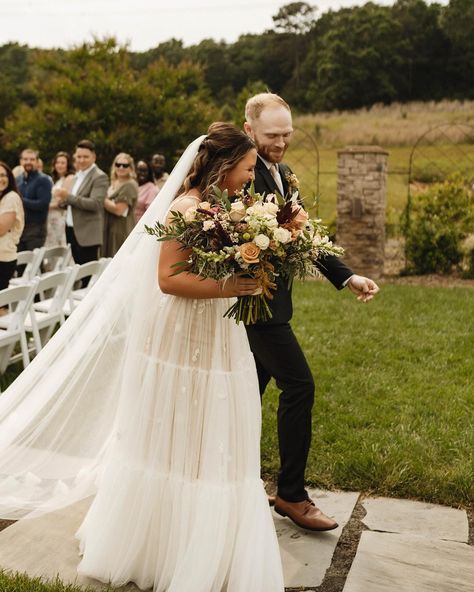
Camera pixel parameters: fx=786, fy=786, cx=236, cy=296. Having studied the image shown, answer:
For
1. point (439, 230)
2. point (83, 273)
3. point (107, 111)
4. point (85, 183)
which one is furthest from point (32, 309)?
point (107, 111)

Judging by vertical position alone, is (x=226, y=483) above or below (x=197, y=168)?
below

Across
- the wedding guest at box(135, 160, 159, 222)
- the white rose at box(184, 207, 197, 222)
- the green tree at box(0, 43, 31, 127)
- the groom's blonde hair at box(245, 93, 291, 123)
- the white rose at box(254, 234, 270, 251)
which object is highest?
the green tree at box(0, 43, 31, 127)

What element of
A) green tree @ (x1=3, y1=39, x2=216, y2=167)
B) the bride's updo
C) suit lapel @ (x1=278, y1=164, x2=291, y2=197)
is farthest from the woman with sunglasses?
green tree @ (x1=3, y1=39, x2=216, y2=167)

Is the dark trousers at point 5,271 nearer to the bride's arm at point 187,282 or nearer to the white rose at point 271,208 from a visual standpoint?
the bride's arm at point 187,282

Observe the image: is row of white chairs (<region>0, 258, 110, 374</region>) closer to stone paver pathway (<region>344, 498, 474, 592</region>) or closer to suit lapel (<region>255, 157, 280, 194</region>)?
suit lapel (<region>255, 157, 280, 194</region>)

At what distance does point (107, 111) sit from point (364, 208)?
8155 millimetres

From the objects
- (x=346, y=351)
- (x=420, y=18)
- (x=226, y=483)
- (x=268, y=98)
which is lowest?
(x=346, y=351)

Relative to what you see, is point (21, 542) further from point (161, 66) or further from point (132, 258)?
point (161, 66)

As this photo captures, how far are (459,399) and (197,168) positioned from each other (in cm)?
323

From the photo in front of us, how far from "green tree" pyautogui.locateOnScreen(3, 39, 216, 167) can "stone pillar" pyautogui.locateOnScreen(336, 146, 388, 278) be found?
6.76 meters

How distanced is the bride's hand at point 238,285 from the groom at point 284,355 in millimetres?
616

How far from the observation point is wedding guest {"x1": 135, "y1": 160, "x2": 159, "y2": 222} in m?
10.8

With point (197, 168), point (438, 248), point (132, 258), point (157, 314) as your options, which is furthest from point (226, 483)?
point (438, 248)

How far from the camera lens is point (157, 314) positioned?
3.37m
